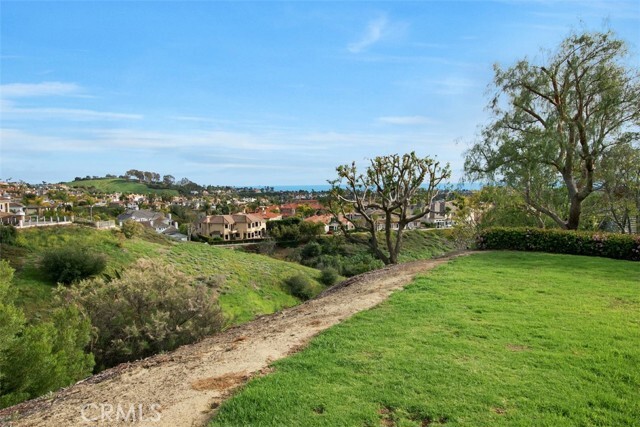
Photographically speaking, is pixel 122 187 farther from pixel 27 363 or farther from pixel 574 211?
pixel 574 211

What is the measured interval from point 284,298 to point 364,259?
20.5 meters

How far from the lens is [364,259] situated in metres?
47.3

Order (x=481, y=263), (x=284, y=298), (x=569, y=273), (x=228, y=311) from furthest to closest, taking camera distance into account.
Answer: (x=284, y=298) < (x=228, y=311) < (x=481, y=263) < (x=569, y=273)

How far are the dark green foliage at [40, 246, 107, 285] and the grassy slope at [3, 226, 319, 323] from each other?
22.4 inches

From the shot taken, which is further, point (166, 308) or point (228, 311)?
point (228, 311)

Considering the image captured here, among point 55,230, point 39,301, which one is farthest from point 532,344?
point 55,230

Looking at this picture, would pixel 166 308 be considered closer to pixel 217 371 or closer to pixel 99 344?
pixel 99 344

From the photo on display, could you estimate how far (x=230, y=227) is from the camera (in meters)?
68.4

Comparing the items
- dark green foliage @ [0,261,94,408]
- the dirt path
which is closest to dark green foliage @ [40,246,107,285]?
dark green foliage @ [0,261,94,408]

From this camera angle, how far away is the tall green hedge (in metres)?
12.4

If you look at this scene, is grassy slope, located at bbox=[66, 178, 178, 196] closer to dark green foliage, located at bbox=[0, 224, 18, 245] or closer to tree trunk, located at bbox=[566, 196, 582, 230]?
dark green foliage, located at bbox=[0, 224, 18, 245]

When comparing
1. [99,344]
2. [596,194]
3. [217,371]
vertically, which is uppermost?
[596,194]

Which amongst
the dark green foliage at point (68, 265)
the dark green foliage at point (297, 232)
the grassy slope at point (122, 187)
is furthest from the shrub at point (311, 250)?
the grassy slope at point (122, 187)

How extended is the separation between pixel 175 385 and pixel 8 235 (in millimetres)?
26870
